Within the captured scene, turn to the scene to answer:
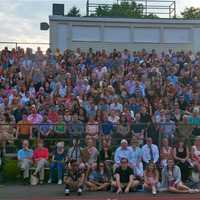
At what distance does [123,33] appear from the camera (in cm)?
3359

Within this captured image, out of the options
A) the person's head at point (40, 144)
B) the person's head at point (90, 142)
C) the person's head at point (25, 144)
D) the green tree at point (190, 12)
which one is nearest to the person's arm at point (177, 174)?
the person's head at point (90, 142)

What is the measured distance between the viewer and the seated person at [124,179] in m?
17.9

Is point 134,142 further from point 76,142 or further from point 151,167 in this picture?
point 76,142

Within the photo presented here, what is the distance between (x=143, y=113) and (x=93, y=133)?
2.26m

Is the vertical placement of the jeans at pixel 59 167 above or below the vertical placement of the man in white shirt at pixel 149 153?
below

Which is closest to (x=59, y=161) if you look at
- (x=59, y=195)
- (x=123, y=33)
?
(x=59, y=195)

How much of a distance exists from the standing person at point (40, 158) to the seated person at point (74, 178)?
148cm

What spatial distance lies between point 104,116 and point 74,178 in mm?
3605

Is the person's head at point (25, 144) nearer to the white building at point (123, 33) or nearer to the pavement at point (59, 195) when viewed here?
the pavement at point (59, 195)

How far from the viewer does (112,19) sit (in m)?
33.5

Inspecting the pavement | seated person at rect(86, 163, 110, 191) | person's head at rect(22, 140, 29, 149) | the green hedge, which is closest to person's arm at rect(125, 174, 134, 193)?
the pavement

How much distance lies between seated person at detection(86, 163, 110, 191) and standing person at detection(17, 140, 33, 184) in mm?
2049

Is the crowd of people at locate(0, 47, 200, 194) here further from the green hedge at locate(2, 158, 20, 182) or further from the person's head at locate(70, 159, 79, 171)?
the green hedge at locate(2, 158, 20, 182)

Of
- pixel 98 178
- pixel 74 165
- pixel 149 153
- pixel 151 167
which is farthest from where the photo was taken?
pixel 149 153
